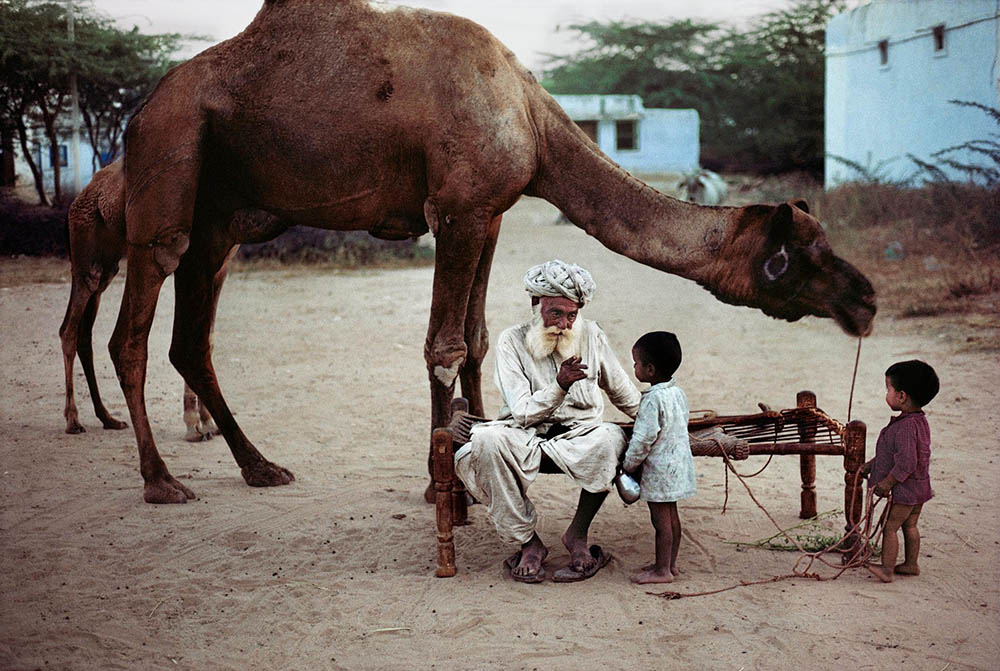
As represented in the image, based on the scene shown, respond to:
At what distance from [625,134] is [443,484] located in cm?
2606

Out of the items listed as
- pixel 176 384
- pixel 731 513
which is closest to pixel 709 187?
pixel 176 384

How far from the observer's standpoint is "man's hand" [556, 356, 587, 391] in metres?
3.92

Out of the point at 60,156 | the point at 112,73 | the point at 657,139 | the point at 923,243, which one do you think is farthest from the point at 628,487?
the point at 657,139

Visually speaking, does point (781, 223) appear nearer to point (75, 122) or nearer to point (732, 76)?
point (75, 122)

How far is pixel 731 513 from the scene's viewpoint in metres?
5.11

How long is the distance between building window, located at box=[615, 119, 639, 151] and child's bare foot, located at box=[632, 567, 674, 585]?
25571 mm

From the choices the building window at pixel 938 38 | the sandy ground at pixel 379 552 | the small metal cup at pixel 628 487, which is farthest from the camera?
the building window at pixel 938 38

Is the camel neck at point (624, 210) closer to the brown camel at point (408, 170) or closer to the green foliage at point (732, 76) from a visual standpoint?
the brown camel at point (408, 170)

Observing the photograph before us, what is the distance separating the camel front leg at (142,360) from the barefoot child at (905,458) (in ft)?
11.4

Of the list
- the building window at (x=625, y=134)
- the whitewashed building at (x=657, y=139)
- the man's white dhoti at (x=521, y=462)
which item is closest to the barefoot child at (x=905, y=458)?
the man's white dhoti at (x=521, y=462)

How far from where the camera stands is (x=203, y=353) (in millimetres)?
5570

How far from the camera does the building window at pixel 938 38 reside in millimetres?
13922

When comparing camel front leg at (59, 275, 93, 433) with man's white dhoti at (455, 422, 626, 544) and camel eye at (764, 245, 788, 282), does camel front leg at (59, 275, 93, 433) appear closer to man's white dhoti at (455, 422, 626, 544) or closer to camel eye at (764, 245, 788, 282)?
man's white dhoti at (455, 422, 626, 544)

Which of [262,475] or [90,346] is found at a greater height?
[90,346]
